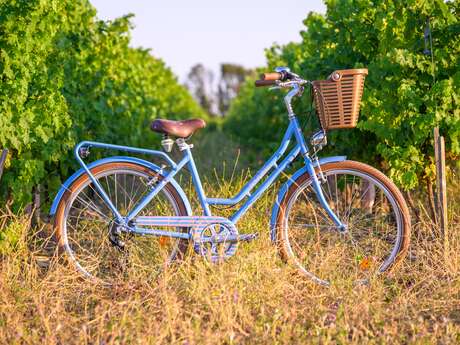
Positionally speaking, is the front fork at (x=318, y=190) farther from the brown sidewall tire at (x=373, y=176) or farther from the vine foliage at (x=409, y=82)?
the vine foliage at (x=409, y=82)

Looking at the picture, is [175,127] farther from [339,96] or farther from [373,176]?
[373,176]

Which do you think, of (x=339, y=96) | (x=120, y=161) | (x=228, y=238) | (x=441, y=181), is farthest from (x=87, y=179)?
(x=441, y=181)

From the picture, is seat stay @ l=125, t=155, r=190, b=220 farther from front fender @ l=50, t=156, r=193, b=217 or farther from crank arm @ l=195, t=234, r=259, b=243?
crank arm @ l=195, t=234, r=259, b=243

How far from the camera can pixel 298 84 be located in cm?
413

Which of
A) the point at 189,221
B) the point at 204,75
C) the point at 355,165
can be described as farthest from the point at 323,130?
the point at 204,75

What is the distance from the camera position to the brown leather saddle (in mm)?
4000

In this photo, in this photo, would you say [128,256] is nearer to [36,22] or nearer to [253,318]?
[253,318]

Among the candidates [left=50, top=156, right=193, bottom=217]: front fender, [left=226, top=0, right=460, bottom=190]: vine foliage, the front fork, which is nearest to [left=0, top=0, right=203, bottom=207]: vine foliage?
[left=50, top=156, right=193, bottom=217]: front fender

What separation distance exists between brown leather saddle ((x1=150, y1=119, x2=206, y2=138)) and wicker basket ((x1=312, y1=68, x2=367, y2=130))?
0.66 meters

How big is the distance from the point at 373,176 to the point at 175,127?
1154 mm

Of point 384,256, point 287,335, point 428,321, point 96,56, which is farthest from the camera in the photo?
point 96,56

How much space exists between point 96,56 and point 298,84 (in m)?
3.75

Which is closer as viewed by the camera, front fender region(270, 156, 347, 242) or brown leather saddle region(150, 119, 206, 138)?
brown leather saddle region(150, 119, 206, 138)

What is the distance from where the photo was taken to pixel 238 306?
3438mm
